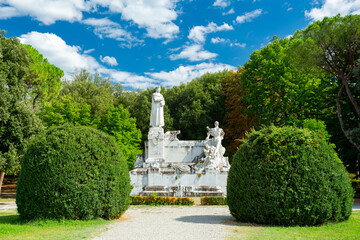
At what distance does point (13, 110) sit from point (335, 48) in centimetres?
2207

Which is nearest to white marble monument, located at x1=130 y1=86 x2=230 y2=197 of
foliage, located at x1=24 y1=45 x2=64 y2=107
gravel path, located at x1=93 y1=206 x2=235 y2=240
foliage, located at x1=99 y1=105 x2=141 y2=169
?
gravel path, located at x1=93 y1=206 x2=235 y2=240

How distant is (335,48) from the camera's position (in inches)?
818

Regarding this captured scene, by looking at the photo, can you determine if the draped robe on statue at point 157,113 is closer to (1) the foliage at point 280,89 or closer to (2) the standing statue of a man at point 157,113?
(2) the standing statue of a man at point 157,113

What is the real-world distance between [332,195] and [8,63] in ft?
66.9

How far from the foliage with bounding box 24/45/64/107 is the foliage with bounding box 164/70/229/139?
1388 cm

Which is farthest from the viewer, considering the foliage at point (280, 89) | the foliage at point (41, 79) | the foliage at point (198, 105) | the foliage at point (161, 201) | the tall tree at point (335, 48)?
the foliage at point (198, 105)

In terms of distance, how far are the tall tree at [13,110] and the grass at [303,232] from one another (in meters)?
16.8

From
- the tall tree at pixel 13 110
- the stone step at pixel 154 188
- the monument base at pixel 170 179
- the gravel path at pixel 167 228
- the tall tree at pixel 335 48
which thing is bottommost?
the gravel path at pixel 167 228

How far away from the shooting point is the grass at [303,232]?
726 centimetres

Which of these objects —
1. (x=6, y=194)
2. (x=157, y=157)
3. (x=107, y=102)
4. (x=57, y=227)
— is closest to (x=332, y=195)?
(x=57, y=227)

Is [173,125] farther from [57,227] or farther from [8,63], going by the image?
[57,227]

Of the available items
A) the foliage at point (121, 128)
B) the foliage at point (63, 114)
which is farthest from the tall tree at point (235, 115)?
the foliage at point (63, 114)

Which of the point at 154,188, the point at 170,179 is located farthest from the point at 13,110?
the point at 170,179

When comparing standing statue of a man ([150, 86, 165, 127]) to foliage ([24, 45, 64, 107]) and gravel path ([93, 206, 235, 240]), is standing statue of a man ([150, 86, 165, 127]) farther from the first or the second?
foliage ([24, 45, 64, 107])
